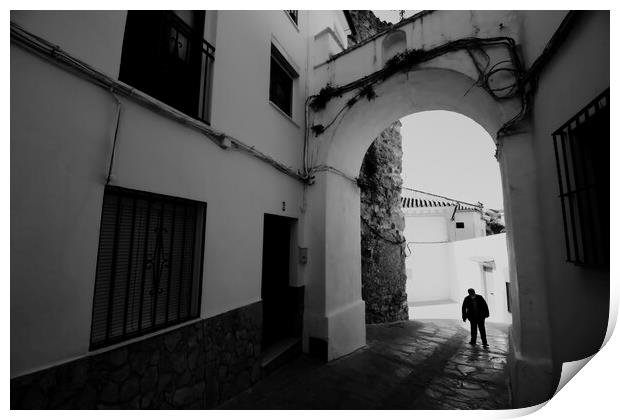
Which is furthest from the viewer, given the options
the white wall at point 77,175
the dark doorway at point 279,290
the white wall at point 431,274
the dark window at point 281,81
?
the white wall at point 431,274

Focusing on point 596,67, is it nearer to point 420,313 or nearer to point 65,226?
point 65,226

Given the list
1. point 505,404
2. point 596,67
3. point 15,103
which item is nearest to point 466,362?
point 505,404

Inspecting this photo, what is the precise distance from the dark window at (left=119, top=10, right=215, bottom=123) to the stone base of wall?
232cm

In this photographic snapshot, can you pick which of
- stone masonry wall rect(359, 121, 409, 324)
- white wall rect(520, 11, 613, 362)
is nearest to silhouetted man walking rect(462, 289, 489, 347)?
stone masonry wall rect(359, 121, 409, 324)

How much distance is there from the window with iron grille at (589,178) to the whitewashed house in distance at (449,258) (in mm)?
9049

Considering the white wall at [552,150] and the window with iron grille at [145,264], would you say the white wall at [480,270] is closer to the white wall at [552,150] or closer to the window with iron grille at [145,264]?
the white wall at [552,150]

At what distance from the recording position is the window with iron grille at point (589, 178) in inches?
75.1

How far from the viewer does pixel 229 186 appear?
329 centimetres

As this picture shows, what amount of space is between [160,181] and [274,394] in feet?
9.25

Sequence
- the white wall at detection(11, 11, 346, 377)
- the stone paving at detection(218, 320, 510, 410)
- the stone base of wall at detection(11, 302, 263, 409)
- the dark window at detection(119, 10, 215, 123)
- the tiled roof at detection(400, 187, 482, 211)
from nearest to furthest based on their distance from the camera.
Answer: the white wall at detection(11, 11, 346, 377), the stone base of wall at detection(11, 302, 263, 409), the dark window at detection(119, 10, 215, 123), the stone paving at detection(218, 320, 510, 410), the tiled roof at detection(400, 187, 482, 211)

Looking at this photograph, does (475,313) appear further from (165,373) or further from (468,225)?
(468,225)

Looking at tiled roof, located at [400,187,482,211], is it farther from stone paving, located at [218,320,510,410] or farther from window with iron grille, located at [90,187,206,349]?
window with iron grille, located at [90,187,206,349]

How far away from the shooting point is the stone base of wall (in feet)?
5.79

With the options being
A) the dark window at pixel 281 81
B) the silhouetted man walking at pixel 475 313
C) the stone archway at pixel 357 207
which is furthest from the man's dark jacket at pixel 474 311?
the dark window at pixel 281 81
